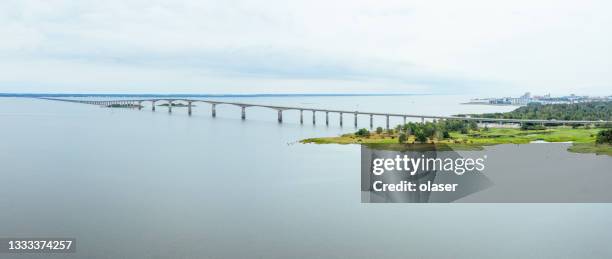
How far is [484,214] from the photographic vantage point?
12.3 metres

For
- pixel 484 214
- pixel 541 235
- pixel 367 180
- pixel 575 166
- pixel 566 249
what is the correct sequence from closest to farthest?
1. pixel 566 249
2. pixel 541 235
3. pixel 484 214
4. pixel 367 180
5. pixel 575 166

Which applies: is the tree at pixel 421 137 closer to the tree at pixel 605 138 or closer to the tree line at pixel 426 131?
the tree line at pixel 426 131

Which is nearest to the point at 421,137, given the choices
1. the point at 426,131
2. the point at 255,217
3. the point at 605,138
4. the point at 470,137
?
the point at 426,131

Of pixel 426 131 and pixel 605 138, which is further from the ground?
pixel 426 131

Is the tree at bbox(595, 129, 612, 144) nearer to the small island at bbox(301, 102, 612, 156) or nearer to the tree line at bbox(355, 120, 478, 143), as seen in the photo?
the small island at bbox(301, 102, 612, 156)

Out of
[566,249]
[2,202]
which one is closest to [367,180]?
[566,249]

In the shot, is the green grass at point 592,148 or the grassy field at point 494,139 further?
the grassy field at point 494,139

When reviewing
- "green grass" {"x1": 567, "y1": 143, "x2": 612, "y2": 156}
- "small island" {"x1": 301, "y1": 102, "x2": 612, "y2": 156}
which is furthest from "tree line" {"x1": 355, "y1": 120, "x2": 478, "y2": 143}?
"green grass" {"x1": 567, "y1": 143, "x2": 612, "y2": 156}

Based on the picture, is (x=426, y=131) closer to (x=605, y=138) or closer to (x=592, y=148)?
(x=592, y=148)

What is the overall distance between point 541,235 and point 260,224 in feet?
18.2

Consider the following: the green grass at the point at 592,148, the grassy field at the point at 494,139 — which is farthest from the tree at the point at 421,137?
the green grass at the point at 592,148

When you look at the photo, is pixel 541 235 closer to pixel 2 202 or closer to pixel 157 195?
pixel 157 195

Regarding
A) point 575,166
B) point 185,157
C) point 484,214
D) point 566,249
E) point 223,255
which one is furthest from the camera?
point 185,157

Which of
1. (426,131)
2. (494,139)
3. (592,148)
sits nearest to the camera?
(592,148)
